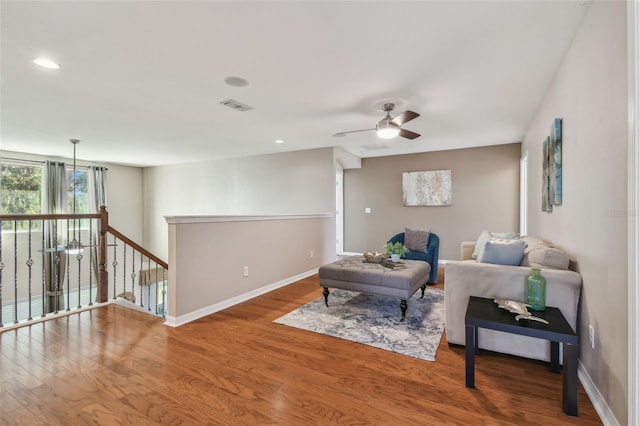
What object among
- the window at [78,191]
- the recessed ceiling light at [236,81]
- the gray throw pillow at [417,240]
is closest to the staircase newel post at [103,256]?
→ the recessed ceiling light at [236,81]

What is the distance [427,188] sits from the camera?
6.38 m

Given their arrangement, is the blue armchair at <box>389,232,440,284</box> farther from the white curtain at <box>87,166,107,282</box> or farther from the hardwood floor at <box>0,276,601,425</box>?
the white curtain at <box>87,166,107,282</box>

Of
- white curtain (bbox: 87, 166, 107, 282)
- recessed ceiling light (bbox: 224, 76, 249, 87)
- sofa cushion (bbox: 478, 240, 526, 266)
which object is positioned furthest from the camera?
white curtain (bbox: 87, 166, 107, 282)

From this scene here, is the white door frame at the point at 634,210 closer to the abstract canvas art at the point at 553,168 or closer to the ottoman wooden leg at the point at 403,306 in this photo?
the abstract canvas art at the point at 553,168

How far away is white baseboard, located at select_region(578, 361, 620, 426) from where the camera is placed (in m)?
1.53

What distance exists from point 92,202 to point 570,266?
358 inches

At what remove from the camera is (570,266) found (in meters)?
2.24

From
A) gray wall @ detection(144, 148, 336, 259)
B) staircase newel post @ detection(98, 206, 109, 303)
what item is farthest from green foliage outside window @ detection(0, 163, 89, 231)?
staircase newel post @ detection(98, 206, 109, 303)

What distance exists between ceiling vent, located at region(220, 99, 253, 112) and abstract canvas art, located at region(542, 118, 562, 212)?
128 inches

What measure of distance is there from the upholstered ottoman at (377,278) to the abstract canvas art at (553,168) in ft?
4.78

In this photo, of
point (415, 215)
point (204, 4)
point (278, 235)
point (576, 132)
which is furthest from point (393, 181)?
point (204, 4)

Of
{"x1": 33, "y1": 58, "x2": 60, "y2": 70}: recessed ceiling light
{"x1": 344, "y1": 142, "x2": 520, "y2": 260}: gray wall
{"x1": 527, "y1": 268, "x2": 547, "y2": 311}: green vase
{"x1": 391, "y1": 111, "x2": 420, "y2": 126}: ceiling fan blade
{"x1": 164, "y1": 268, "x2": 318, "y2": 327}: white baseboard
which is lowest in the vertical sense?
{"x1": 164, "y1": 268, "x2": 318, "y2": 327}: white baseboard

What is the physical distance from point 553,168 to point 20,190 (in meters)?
9.17

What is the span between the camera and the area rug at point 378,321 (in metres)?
2.56
